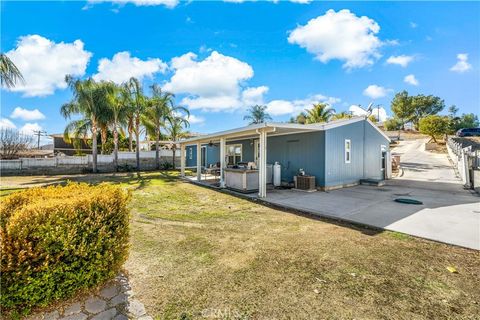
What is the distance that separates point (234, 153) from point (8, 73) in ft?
36.6

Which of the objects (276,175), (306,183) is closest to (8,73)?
(276,175)

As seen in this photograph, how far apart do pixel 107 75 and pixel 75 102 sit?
10.7ft

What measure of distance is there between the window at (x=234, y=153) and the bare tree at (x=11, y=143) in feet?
73.6

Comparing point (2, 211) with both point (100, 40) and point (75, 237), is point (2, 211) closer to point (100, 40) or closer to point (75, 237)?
point (75, 237)

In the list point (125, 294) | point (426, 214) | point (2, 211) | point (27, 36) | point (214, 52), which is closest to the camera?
point (2, 211)

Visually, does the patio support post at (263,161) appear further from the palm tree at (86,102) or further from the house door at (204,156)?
the palm tree at (86,102)

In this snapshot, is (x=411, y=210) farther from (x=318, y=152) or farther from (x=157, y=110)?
(x=157, y=110)

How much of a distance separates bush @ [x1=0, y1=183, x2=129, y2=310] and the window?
12.4m

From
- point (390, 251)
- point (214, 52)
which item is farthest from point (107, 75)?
point (390, 251)

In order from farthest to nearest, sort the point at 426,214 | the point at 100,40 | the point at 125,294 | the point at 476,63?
the point at 100,40, the point at 476,63, the point at 426,214, the point at 125,294

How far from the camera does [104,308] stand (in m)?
2.30

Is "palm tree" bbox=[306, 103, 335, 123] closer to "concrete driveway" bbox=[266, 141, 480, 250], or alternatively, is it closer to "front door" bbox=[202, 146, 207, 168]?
"front door" bbox=[202, 146, 207, 168]

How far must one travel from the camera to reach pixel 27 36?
8.56 metres

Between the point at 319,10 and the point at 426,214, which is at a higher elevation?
the point at 319,10
